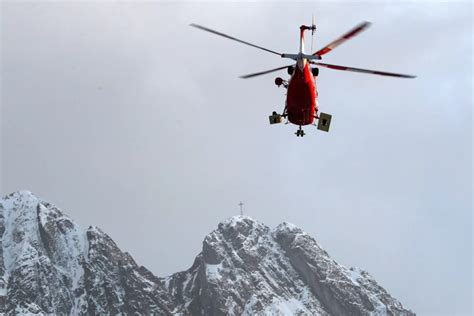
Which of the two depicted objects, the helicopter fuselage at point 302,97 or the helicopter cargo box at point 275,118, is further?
the helicopter cargo box at point 275,118

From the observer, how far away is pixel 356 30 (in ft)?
225

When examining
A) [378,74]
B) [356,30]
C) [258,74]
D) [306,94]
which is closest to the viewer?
[356,30]

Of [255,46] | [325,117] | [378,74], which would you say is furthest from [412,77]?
[325,117]

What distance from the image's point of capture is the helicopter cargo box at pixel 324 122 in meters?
87.2

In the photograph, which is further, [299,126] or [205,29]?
[299,126]

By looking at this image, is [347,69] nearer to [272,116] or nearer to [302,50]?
[302,50]

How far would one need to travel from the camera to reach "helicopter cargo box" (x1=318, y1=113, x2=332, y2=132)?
286ft

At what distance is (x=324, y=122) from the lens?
87750 millimetres

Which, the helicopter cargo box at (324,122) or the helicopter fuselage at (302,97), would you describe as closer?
the helicopter fuselage at (302,97)

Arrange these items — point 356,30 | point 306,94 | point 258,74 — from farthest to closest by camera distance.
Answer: point 306,94, point 258,74, point 356,30

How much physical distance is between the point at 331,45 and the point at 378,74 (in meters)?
4.77

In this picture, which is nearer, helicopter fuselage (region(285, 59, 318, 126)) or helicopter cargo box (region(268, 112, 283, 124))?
helicopter fuselage (region(285, 59, 318, 126))

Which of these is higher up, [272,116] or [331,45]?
[272,116]

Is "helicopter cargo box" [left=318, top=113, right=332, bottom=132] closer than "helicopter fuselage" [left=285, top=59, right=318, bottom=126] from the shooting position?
No
